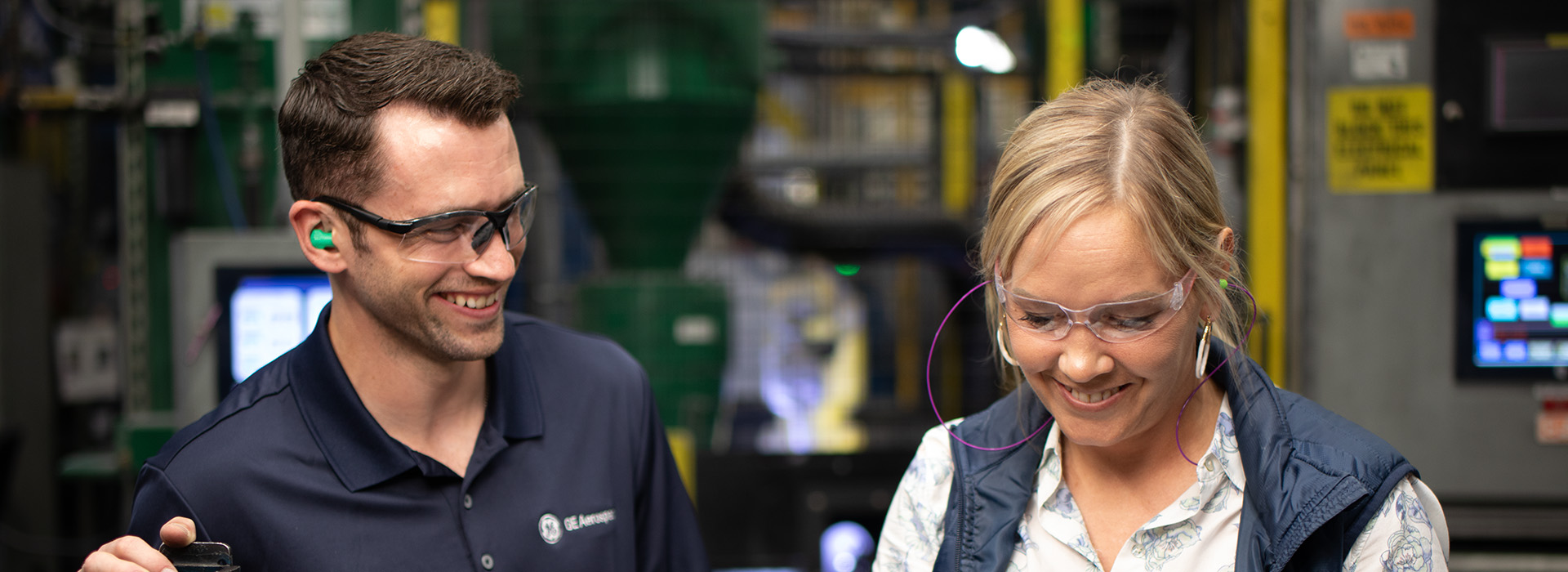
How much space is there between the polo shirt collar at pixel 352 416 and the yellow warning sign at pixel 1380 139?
6.43 feet

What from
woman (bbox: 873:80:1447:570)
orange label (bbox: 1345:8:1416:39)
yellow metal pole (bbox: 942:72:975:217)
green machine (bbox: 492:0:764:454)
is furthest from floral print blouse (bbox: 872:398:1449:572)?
yellow metal pole (bbox: 942:72:975:217)

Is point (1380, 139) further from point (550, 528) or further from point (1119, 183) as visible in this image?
point (550, 528)

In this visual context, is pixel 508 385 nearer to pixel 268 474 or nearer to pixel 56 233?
pixel 268 474

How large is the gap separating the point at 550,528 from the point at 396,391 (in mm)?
267

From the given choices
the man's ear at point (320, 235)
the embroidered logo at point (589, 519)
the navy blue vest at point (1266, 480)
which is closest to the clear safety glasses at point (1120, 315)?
the navy blue vest at point (1266, 480)

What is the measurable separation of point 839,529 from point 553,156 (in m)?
1.38

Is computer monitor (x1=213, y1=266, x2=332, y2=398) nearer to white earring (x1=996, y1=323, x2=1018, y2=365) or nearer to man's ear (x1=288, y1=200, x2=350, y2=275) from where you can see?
man's ear (x1=288, y1=200, x2=350, y2=275)

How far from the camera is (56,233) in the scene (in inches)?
179

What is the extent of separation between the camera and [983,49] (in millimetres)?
3496

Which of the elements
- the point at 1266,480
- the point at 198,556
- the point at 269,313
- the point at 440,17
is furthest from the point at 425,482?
the point at 440,17

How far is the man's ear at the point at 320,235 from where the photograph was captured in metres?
1.33

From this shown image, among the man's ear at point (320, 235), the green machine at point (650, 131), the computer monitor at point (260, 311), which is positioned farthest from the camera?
the green machine at point (650, 131)

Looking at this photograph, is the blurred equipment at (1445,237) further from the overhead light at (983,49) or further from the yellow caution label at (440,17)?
the yellow caution label at (440,17)

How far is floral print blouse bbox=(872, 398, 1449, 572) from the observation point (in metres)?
1.10
